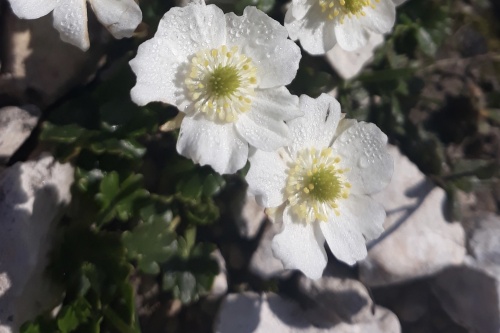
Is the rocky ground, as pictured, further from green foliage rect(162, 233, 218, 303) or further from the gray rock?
green foliage rect(162, 233, 218, 303)

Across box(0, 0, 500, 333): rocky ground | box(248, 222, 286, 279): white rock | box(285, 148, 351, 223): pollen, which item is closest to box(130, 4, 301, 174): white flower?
box(285, 148, 351, 223): pollen

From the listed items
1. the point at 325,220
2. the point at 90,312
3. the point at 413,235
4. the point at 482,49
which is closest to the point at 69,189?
the point at 90,312

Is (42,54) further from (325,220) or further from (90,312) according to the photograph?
(325,220)

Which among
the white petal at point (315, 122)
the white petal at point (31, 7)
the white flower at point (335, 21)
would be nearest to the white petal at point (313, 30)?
the white flower at point (335, 21)

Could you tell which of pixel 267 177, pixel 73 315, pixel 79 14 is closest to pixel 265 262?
pixel 267 177

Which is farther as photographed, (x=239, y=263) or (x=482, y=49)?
(x=482, y=49)

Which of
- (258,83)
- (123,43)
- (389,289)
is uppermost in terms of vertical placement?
A: (258,83)
